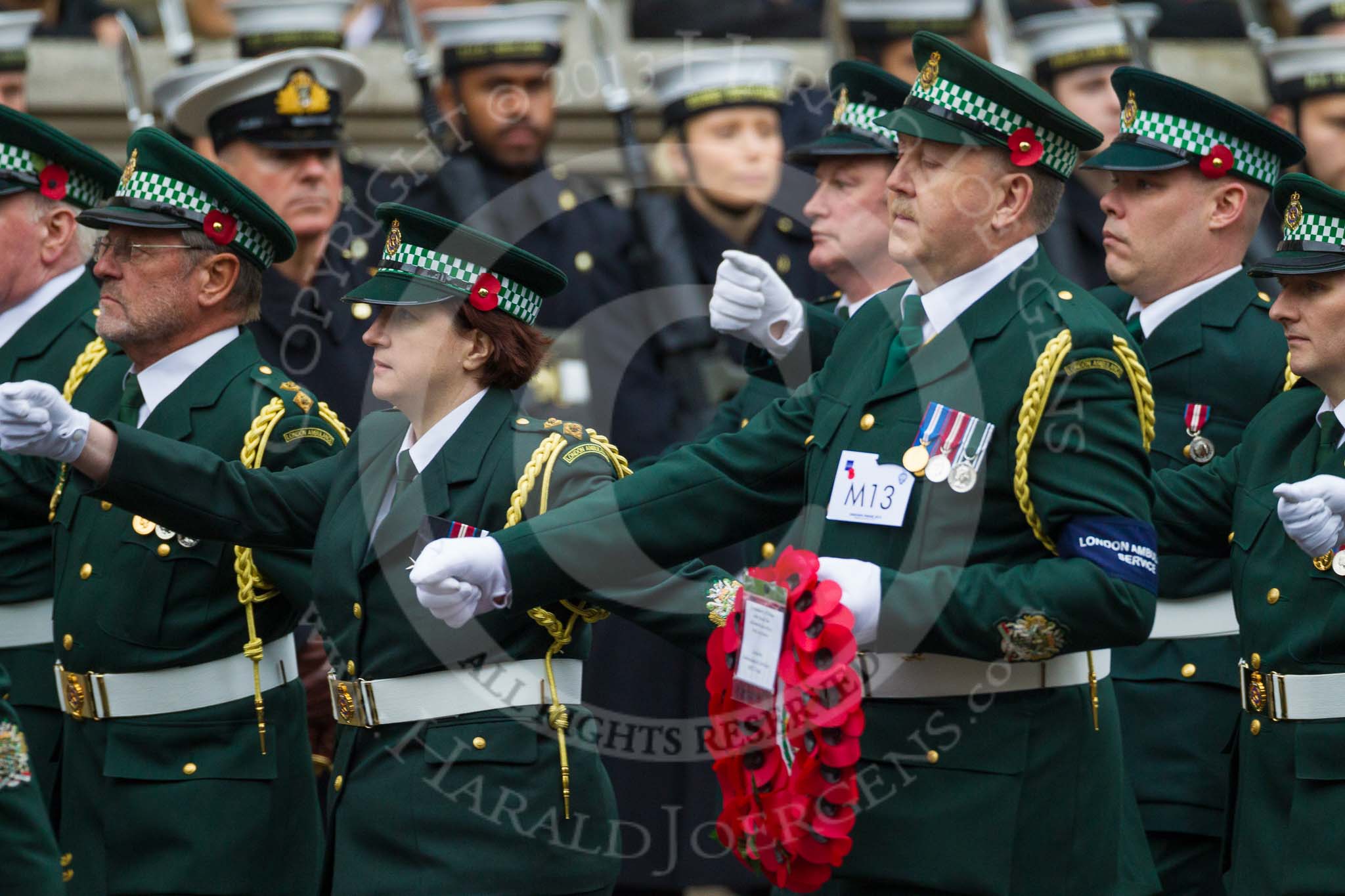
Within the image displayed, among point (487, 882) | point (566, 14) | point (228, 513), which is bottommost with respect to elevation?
point (487, 882)

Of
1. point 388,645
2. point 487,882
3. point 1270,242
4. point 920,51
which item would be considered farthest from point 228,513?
point 1270,242

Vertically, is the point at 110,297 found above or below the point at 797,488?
above

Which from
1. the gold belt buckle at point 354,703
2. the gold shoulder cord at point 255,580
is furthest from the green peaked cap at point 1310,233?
the gold shoulder cord at point 255,580

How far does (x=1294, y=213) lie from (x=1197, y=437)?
2.82 ft

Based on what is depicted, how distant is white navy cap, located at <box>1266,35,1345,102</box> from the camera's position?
8.55 meters

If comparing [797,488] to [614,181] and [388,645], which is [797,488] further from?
[614,181]

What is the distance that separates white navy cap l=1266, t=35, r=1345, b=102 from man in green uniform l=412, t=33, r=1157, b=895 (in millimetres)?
4240

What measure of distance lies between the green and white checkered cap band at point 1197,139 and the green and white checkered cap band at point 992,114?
4.23 feet

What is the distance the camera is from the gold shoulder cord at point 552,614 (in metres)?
4.82

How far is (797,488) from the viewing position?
496 centimetres

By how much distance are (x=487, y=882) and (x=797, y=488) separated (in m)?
1.10

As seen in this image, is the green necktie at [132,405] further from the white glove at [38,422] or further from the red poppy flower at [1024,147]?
the red poppy flower at [1024,147]

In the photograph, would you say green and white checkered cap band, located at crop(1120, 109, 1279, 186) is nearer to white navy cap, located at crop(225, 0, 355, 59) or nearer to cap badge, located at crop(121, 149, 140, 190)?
cap badge, located at crop(121, 149, 140, 190)

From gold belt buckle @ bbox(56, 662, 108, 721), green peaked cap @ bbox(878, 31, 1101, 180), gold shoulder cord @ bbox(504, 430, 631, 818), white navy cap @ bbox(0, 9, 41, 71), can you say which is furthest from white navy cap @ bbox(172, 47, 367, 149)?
Result: green peaked cap @ bbox(878, 31, 1101, 180)
